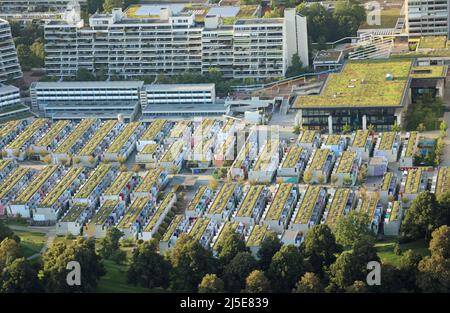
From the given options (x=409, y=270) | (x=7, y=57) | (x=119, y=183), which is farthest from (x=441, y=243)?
(x=7, y=57)

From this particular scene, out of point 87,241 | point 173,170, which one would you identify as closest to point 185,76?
point 173,170

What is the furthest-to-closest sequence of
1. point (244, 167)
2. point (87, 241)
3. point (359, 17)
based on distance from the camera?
point (359, 17) → point (244, 167) → point (87, 241)

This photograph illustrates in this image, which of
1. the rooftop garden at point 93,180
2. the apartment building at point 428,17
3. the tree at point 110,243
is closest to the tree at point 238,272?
the tree at point 110,243

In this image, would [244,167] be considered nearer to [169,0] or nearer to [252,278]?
[252,278]

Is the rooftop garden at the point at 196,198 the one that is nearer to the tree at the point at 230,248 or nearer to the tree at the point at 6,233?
the tree at the point at 230,248

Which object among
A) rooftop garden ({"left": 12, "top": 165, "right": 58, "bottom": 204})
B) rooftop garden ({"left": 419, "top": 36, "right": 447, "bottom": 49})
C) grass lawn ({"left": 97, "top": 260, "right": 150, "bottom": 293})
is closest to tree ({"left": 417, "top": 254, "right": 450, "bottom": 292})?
grass lawn ({"left": 97, "top": 260, "right": 150, "bottom": 293})

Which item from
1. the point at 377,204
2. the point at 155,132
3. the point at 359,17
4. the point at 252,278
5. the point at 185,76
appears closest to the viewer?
the point at 252,278
